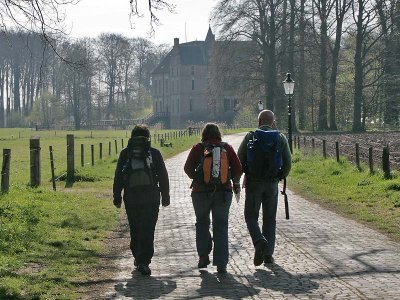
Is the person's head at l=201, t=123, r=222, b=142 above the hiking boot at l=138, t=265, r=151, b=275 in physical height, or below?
above

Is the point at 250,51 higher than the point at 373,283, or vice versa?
the point at 250,51

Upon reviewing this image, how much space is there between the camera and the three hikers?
928cm

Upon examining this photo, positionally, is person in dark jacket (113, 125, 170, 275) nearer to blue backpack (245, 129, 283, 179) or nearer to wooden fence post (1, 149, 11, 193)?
blue backpack (245, 129, 283, 179)

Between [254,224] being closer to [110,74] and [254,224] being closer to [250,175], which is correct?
[250,175]

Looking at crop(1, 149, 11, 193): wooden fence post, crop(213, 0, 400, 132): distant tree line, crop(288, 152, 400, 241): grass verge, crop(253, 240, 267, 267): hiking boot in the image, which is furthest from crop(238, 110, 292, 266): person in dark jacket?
crop(213, 0, 400, 132): distant tree line

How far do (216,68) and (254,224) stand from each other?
155 feet

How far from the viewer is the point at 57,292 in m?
8.10

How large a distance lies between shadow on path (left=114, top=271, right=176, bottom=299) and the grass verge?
462 cm

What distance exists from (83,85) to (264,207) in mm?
96425

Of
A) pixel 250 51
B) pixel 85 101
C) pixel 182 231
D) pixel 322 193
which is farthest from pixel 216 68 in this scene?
pixel 85 101

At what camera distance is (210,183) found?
9250mm

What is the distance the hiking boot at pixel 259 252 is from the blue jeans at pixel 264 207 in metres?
0.22

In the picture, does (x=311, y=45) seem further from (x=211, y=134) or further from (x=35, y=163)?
(x=211, y=134)

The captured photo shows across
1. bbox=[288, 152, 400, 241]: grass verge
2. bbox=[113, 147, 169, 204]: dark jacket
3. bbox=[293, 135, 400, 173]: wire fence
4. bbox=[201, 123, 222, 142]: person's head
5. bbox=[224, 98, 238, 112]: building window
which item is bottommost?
bbox=[288, 152, 400, 241]: grass verge
